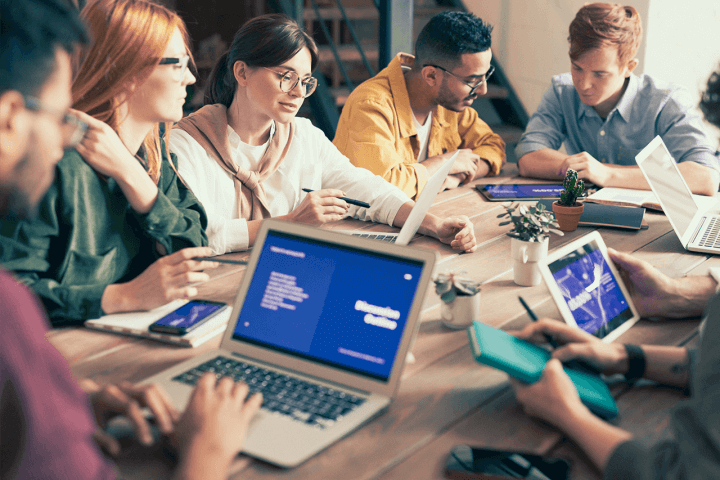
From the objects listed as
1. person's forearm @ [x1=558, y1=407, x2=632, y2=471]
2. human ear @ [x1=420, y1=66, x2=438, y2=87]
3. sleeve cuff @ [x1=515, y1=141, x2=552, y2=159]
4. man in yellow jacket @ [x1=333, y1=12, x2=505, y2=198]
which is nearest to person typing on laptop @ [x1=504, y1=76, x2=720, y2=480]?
person's forearm @ [x1=558, y1=407, x2=632, y2=471]

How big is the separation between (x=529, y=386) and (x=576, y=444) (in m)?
0.11

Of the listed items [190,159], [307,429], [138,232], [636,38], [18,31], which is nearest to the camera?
[18,31]

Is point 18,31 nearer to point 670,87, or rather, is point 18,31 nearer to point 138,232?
point 138,232

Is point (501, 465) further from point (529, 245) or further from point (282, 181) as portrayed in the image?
point (282, 181)

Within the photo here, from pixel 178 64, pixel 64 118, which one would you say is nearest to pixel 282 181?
pixel 178 64

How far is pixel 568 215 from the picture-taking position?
183cm

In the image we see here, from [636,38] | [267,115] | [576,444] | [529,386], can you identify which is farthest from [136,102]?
[636,38]

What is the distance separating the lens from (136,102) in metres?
1.45

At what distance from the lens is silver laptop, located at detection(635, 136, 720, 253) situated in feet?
5.68

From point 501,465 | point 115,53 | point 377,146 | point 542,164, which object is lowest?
point 501,465

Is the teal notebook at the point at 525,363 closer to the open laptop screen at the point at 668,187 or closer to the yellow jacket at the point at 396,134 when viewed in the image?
the open laptop screen at the point at 668,187

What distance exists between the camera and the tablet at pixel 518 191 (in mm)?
2203

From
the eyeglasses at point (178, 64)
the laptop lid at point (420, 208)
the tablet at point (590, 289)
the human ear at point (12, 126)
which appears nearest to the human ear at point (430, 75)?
the laptop lid at point (420, 208)

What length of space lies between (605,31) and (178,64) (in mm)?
1637
